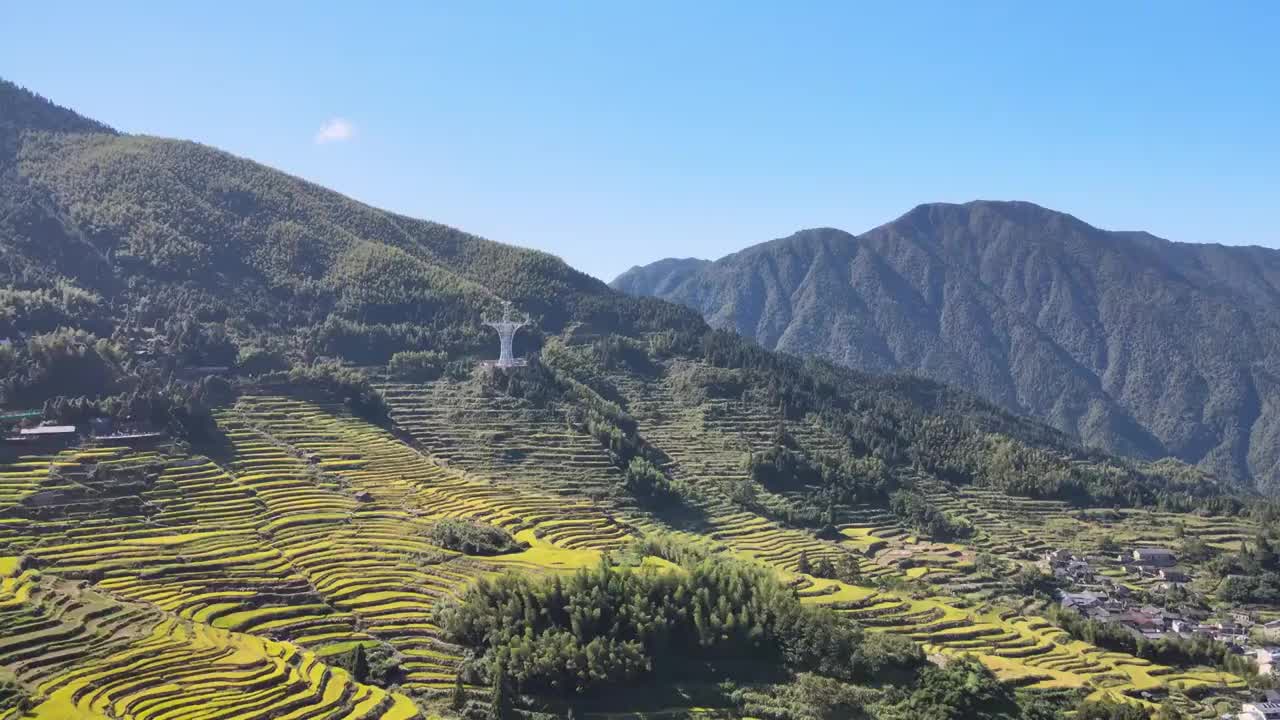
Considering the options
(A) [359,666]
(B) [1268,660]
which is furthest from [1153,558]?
(A) [359,666]

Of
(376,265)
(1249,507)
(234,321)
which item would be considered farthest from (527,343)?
(1249,507)

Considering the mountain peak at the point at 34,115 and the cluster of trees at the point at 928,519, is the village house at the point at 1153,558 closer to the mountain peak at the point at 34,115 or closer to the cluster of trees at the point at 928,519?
the cluster of trees at the point at 928,519

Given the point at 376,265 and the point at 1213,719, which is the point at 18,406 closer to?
the point at 376,265

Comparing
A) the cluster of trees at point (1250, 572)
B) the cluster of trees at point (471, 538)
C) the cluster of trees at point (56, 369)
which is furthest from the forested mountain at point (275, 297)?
the cluster of trees at point (471, 538)

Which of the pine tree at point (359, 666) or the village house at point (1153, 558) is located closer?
the pine tree at point (359, 666)

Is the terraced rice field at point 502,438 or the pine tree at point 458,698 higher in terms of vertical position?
the terraced rice field at point 502,438

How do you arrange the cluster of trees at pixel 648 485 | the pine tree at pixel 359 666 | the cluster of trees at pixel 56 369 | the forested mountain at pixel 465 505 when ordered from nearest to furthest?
the pine tree at pixel 359 666
the forested mountain at pixel 465 505
the cluster of trees at pixel 56 369
the cluster of trees at pixel 648 485

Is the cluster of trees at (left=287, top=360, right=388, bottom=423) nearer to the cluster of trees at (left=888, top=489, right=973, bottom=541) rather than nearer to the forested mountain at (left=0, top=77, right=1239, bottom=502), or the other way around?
the forested mountain at (left=0, top=77, right=1239, bottom=502)

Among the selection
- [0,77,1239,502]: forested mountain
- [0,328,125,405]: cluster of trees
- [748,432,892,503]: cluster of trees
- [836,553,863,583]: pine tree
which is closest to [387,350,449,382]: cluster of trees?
[0,77,1239,502]: forested mountain
